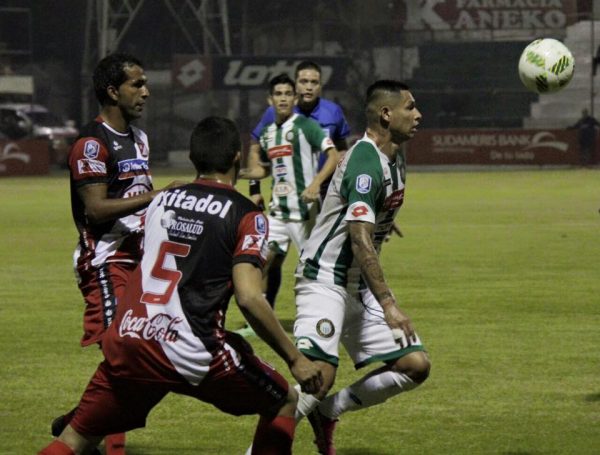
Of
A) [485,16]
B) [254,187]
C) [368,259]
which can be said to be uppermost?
[485,16]

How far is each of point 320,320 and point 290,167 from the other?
573 centimetres

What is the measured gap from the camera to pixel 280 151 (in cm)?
1291

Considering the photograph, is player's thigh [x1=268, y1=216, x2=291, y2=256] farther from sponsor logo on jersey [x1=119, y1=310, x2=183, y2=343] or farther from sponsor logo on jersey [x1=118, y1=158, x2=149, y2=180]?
sponsor logo on jersey [x1=119, y1=310, x2=183, y2=343]

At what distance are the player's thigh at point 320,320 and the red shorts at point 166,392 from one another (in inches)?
53.4

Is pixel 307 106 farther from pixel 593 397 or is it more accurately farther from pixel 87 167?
pixel 87 167

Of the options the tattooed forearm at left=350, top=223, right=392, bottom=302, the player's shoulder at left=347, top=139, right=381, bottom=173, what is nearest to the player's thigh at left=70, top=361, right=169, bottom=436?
the tattooed forearm at left=350, top=223, right=392, bottom=302

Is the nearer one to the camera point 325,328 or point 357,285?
point 325,328

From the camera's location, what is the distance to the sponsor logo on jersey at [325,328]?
7261 mm

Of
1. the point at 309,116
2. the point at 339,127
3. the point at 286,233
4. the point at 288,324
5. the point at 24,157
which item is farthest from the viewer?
the point at 24,157

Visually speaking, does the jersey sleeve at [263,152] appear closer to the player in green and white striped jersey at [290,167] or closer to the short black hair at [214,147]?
the player in green and white striped jersey at [290,167]

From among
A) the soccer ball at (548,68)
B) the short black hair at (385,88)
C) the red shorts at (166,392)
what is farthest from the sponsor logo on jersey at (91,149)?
the soccer ball at (548,68)

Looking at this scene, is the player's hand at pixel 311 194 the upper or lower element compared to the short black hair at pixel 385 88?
lower

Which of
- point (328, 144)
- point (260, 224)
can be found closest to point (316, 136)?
point (328, 144)

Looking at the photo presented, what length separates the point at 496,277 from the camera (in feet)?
54.9
